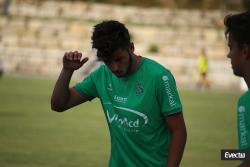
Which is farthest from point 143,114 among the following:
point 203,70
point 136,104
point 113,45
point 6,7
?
point 6,7

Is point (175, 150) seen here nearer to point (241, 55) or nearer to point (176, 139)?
point (176, 139)

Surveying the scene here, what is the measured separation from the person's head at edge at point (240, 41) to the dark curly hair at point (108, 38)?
0.93 metres

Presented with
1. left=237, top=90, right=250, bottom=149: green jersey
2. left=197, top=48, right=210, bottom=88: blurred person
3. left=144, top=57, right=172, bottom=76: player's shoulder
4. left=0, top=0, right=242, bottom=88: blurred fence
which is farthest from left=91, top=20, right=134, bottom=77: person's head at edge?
left=0, top=0, right=242, bottom=88: blurred fence

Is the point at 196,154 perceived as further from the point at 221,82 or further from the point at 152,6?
the point at 152,6

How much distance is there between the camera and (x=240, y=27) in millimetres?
4191

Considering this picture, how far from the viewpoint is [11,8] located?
136ft

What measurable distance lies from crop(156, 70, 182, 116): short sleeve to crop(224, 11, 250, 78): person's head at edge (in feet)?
2.86

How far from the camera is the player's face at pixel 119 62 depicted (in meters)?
4.95

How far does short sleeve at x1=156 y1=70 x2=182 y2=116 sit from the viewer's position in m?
5.07

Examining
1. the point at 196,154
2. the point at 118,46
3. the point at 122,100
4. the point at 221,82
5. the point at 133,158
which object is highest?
the point at 118,46

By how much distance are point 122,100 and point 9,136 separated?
32.5 feet

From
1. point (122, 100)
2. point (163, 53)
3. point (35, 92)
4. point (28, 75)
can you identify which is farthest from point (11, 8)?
point (122, 100)

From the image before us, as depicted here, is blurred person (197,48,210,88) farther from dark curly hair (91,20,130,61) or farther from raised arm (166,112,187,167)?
dark curly hair (91,20,130,61)

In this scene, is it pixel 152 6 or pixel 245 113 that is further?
pixel 152 6
